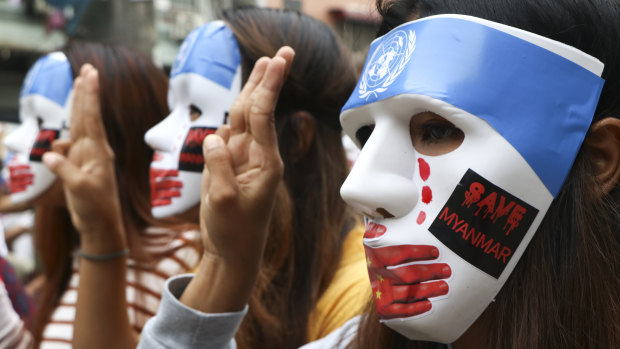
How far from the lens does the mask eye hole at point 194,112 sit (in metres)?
2.20

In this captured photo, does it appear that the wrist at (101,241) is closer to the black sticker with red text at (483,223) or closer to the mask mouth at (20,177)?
the mask mouth at (20,177)

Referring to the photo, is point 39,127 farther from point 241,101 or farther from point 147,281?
point 241,101

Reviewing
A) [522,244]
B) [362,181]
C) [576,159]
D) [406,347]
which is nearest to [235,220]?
[362,181]

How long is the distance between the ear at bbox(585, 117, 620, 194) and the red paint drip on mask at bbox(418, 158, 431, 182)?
12.1 inches

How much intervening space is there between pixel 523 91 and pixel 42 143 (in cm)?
235

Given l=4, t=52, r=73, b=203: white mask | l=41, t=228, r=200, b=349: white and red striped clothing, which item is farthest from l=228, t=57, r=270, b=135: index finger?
l=4, t=52, r=73, b=203: white mask

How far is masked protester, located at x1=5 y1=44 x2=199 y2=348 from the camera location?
2508 millimetres

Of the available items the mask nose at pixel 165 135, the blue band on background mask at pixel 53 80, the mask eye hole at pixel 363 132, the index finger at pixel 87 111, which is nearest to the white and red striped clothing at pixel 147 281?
the mask nose at pixel 165 135

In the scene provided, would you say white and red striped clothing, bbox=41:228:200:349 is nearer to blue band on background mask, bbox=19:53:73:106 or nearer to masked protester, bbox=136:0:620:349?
blue band on background mask, bbox=19:53:73:106

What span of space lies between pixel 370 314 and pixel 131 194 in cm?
156

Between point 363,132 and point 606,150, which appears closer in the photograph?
point 606,150

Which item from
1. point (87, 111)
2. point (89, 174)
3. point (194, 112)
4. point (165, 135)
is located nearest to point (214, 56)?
Result: point (194, 112)

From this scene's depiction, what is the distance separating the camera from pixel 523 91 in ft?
3.87

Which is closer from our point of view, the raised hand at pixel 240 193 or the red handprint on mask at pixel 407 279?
the red handprint on mask at pixel 407 279
